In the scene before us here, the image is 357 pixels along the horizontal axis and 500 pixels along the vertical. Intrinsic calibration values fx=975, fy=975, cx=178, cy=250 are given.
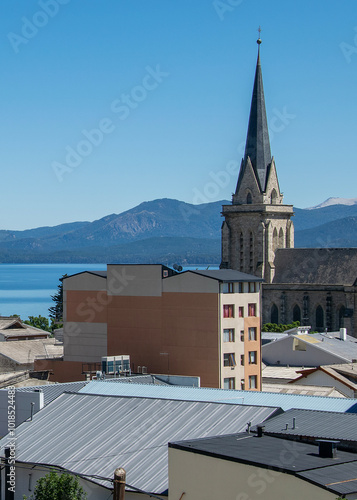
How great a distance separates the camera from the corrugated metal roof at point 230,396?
91.5 ft

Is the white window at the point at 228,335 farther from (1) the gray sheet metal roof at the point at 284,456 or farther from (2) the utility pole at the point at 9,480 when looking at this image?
(1) the gray sheet metal roof at the point at 284,456

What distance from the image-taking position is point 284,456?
1878 cm

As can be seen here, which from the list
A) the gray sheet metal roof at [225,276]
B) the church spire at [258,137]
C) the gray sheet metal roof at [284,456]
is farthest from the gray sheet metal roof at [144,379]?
the church spire at [258,137]

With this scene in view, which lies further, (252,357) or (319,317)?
(319,317)

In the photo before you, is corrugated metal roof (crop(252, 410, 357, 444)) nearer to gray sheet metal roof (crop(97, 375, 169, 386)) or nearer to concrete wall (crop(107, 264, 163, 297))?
gray sheet metal roof (crop(97, 375, 169, 386))

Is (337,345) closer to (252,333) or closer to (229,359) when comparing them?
(252,333)

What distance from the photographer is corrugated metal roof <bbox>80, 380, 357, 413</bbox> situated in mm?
27891

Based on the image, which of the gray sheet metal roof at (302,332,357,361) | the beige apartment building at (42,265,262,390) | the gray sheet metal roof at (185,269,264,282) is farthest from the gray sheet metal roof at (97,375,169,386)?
the gray sheet metal roof at (302,332,357,361)

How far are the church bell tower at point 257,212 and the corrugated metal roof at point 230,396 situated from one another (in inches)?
2799

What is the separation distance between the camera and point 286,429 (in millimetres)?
22281

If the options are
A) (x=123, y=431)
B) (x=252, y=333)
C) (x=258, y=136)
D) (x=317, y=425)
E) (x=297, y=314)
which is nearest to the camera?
(x=317, y=425)

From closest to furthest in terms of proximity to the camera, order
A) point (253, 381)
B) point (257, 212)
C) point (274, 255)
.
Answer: point (253, 381) < point (257, 212) < point (274, 255)

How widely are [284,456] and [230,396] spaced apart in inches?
460

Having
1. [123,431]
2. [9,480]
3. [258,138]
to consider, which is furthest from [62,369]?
[258,138]
